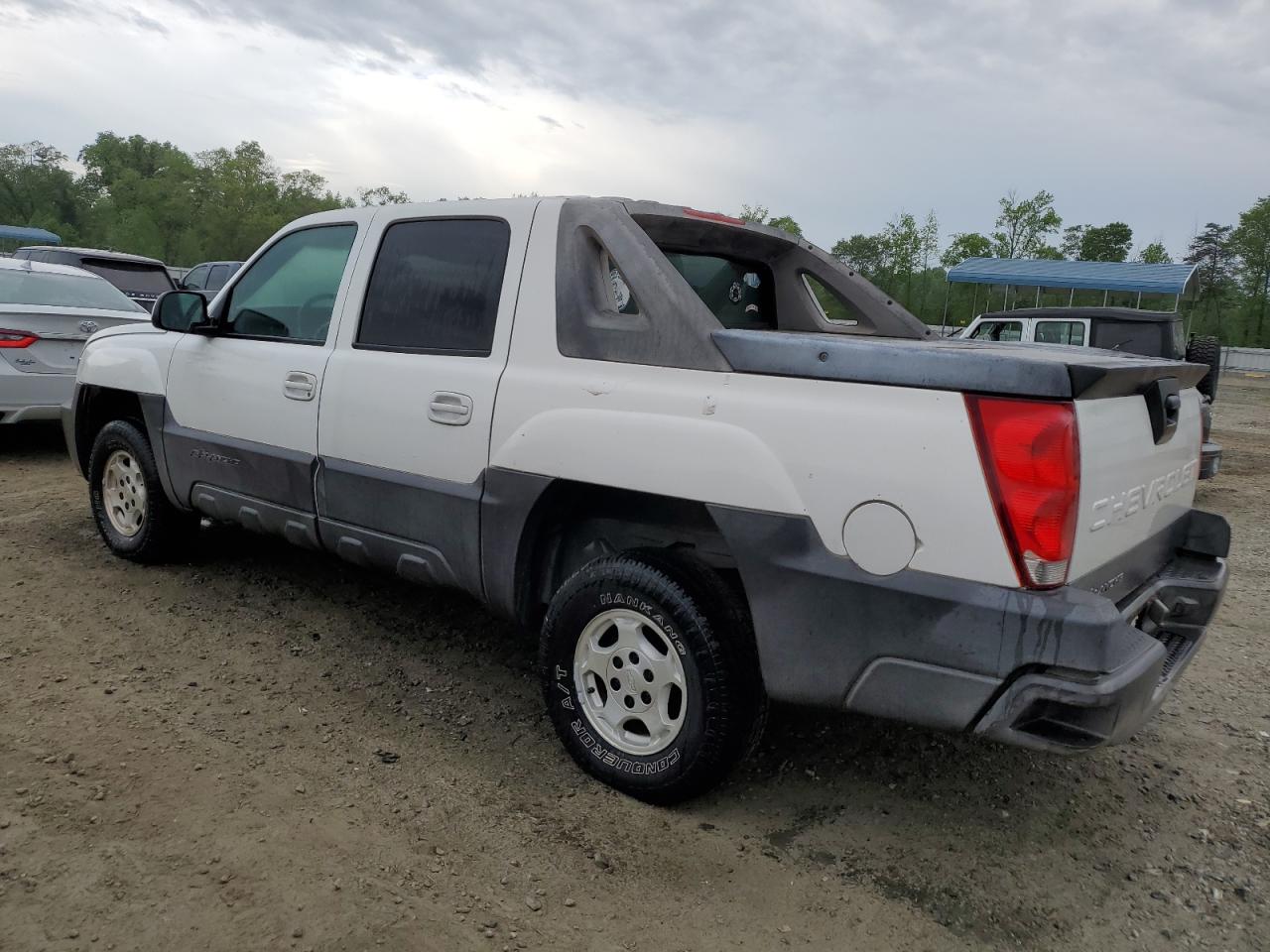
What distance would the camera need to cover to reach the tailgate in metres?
2.28

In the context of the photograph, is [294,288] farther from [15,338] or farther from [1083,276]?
[1083,276]

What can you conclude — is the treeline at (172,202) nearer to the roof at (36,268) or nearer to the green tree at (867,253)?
the green tree at (867,253)

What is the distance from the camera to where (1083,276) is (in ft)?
86.9

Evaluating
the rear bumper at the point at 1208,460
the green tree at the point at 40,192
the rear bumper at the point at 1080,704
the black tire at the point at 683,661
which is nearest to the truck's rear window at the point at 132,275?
the black tire at the point at 683,661

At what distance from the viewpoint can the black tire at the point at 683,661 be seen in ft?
8.68

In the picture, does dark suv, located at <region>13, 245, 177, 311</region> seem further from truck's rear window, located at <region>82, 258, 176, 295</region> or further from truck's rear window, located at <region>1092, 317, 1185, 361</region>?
truck's rear window, located at <region>1092, 317, 1185, 361</region>

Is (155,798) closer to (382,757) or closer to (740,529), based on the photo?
(382,757)

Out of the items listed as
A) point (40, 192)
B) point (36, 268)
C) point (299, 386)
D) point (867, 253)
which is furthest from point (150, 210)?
point (299, 386)

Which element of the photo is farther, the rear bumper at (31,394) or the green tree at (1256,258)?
the green tree at (1256,258)

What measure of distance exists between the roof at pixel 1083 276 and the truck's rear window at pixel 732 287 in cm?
2291

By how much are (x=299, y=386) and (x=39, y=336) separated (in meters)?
4.81

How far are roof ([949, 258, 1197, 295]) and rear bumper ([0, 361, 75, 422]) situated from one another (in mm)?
22849

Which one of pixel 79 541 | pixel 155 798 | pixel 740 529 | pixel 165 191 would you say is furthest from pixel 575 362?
pixel 165 191

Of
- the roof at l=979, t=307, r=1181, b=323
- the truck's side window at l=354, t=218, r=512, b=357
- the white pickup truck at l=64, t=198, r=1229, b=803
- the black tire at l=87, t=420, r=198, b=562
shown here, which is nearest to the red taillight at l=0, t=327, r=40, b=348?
the black tire at l=87, t=420, r=198, b=562
